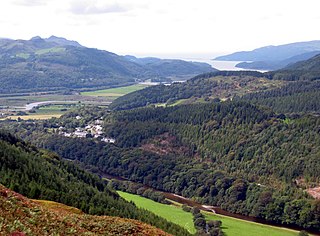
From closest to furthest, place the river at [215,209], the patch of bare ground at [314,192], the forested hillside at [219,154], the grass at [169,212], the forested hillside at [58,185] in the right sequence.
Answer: the forested hillside at [58,185] < the grass at [169,212] < the river at [215,209] < the patch of bare ground at [314,192] < the forested hillside at [219,154]

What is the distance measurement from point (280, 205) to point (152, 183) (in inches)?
1702

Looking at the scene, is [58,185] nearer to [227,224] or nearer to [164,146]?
[227,224]

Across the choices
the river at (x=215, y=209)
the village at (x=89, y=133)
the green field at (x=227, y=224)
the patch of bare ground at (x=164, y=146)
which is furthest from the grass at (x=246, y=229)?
the village at (x=89, y=133)

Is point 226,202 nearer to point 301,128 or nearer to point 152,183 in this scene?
point 152,183

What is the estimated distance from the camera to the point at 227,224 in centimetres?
9800

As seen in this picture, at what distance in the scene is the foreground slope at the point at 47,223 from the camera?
32.6 meters

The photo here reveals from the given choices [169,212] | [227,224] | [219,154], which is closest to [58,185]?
[169,212]

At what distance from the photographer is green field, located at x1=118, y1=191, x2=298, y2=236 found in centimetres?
9344

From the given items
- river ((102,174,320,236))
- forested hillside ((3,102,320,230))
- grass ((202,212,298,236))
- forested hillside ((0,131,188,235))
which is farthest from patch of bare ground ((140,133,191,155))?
forested hillside ((0,131,188,235))

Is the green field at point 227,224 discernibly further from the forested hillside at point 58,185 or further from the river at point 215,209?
the forested hillside at point 58,185

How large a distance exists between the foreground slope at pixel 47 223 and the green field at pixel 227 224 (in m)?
49.8

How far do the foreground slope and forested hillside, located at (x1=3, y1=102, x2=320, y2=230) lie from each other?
2720 inches

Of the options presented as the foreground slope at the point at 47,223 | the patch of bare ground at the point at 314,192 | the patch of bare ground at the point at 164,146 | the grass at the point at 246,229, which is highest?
the foreground slope at the point at 47,223

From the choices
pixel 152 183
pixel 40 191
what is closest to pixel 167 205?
pixel 152 183
